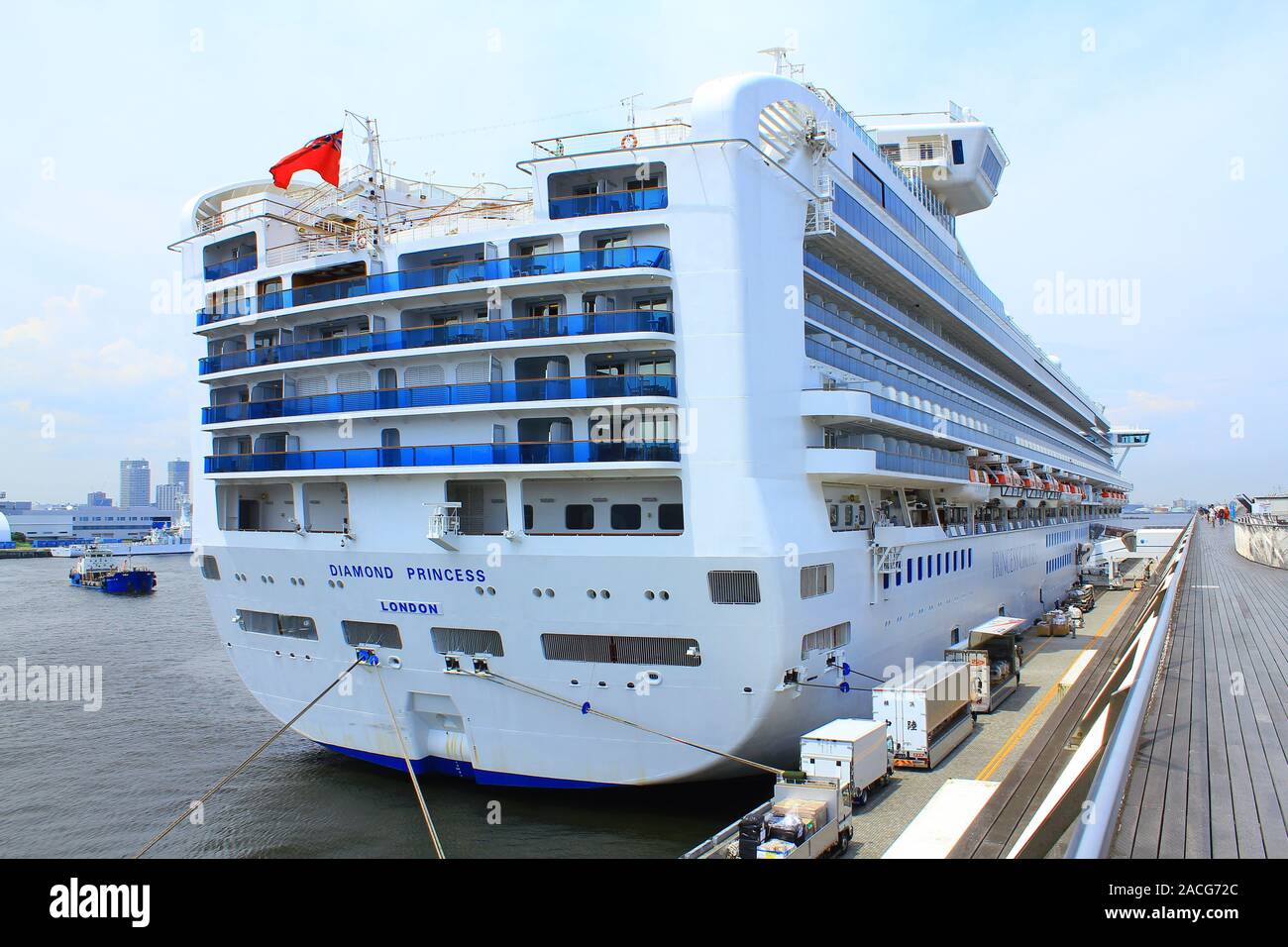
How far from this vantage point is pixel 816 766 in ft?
47.1

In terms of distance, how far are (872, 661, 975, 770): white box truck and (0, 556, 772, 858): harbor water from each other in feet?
10.2

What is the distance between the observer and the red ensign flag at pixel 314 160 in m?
19.3

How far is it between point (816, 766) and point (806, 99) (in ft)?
44.0

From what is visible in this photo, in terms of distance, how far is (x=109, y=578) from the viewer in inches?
3004

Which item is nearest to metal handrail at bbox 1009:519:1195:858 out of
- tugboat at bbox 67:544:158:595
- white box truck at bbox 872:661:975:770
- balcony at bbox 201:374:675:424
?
white box truck at bbox 872:661:975:770

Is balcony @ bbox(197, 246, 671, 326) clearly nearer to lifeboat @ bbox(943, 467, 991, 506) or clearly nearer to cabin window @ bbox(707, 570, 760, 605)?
cabin window @ bbox(707, 570, 760, 605)

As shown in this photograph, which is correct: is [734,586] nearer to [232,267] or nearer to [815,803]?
[815,803]

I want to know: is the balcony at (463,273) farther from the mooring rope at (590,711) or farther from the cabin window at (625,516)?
the mooring rope at (590,711)

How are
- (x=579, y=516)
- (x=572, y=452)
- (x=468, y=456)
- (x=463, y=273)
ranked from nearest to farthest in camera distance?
(x=572, y=452) → (x=468, y=456) → (x=463, y=273) → (x=579, y=516)

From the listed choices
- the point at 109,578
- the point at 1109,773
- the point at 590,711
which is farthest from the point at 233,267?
the point at 109,578

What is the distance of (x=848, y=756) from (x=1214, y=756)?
5699mm

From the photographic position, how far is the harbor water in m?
17.4

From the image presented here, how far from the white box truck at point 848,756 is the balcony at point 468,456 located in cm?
548
